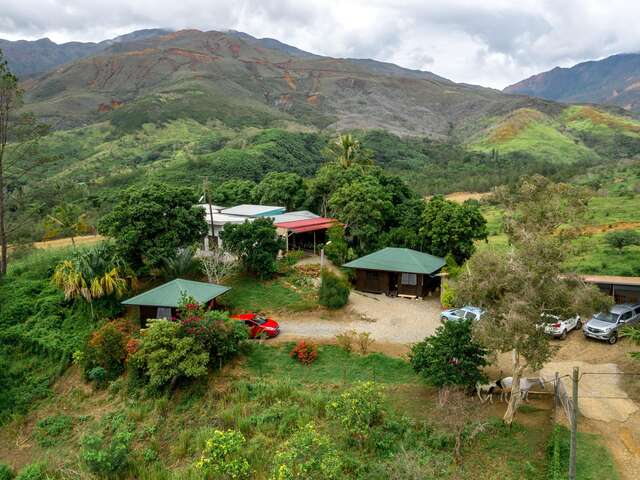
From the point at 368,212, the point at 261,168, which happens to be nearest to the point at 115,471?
the point at 368,212

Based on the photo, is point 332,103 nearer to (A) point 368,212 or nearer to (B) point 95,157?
(B) point 95,157

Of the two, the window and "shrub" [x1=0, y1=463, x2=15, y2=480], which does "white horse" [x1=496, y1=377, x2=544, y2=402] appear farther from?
"shrub" [x1=0, y1=463, x2=15, y2=480]

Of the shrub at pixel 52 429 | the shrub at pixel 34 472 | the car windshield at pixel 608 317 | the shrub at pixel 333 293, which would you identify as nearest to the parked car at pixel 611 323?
the car windshield at pixel 608 317

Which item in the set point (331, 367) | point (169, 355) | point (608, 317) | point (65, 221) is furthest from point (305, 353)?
point (65, 221)

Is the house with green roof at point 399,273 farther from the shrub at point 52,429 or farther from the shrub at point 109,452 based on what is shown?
the shrub at point 52,429

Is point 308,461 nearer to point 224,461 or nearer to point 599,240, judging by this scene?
point 224,461

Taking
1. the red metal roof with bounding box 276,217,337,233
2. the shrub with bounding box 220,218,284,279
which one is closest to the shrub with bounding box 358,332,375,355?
→ the shrub with bounding box 220,218,284,279
